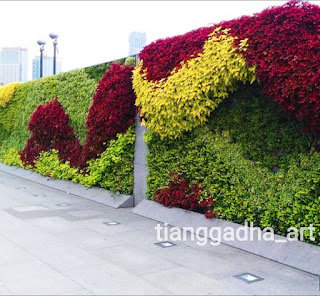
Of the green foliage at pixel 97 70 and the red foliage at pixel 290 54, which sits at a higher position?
the green foliage at pixel 97 70

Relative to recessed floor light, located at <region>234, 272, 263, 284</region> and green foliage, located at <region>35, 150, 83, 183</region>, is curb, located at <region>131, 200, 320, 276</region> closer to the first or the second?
recessed floor light, located at <region>234, 272, 263, 284</region>

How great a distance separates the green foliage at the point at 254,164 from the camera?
4.98 m

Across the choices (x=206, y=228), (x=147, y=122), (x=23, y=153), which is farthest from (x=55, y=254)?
(x=23, y=153)

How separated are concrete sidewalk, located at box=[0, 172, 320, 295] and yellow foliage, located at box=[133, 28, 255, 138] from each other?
5.95ft

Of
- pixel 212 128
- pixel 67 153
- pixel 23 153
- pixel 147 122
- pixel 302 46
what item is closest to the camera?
pixel 302 46

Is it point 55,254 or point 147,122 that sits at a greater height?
point 147,122

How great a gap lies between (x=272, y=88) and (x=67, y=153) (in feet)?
22.8

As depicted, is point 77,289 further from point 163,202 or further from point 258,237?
point 163,202

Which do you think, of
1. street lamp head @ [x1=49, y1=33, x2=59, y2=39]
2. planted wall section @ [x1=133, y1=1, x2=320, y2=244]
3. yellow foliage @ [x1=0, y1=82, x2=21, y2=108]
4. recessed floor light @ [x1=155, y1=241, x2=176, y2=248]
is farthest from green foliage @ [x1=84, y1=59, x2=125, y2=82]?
street lamp head @ [x1=49, y1=33, x2=59, y2=39]

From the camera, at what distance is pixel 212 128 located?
636cm

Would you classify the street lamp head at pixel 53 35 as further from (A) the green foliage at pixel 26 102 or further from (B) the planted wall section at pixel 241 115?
(B) the planted wall section at pixel 241 115

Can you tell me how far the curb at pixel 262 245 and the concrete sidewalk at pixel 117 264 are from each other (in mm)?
125

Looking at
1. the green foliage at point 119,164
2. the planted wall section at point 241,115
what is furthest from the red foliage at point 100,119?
the planted wall section at point 241,115

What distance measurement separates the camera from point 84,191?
31.0 ft
